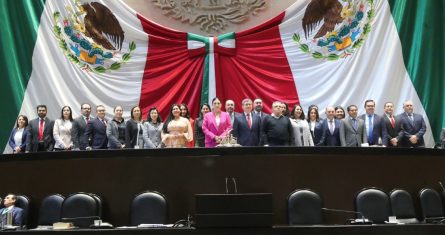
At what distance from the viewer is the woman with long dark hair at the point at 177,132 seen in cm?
753

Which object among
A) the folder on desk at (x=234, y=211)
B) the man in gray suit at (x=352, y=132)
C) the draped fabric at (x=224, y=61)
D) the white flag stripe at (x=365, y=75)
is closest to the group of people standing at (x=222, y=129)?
the man in gray suit at (x=352, y=132)

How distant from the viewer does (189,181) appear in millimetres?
6312

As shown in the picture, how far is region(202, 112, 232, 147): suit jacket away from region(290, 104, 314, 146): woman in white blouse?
Answer: 2.69 feet

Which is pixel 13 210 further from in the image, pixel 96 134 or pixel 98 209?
pixel 96 134

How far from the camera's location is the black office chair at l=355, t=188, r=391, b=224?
6102mm

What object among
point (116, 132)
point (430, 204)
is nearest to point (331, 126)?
point (430, 204)

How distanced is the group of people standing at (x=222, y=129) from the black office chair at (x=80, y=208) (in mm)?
1570

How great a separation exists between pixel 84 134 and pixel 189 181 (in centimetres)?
239

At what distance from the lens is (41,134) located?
27.5ft

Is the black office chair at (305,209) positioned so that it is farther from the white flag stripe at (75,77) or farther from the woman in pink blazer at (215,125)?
the white flag stripe at (75,77)

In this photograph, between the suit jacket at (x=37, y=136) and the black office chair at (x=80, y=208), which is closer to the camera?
the black office chair at (x=80, y=208)

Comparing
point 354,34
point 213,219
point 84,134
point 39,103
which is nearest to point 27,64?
point 39,103

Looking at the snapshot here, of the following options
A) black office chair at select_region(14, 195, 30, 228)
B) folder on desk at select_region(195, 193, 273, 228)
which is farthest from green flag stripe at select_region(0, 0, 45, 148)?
folder on desk at select_region(195, 193, 273, 228)

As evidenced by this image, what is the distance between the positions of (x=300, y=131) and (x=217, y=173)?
6.45 ft
